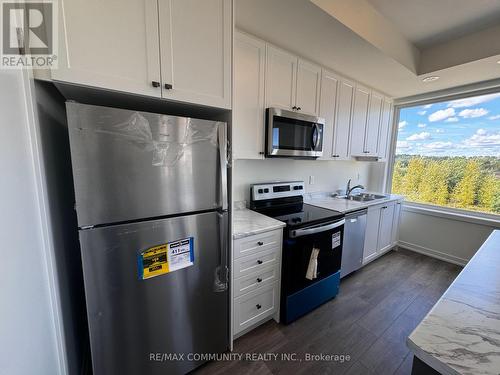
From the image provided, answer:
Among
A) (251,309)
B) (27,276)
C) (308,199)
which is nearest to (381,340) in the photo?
(251,309)

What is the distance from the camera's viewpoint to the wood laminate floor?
144 cm

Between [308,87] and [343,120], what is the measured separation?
695mm

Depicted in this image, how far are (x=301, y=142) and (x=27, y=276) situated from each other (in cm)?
197

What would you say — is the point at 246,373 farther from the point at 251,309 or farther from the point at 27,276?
the point at 27,276

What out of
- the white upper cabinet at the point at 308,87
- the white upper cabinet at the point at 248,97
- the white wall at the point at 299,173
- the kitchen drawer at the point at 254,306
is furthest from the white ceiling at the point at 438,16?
the kitchen drawer at the point at 254,306

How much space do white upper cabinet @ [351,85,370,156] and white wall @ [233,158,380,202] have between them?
1.23ft

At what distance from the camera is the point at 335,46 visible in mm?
1726

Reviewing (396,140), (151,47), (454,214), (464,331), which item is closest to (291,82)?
(151,47)

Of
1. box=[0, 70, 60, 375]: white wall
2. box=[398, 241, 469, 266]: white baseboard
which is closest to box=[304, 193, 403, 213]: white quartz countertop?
box=[398, 241, 469, 266]: white baseboard

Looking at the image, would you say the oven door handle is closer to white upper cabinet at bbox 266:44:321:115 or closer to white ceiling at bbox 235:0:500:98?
white upper cabinet at bbox 266:44:321:115

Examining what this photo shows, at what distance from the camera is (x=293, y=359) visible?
1.49 meters

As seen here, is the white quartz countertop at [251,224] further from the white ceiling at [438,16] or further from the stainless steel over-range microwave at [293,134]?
the white ceiling at [438,16]

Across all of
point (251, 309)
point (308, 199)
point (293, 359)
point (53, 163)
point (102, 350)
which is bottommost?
point (293, 359)

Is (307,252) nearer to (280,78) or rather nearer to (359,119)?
(280,78)
